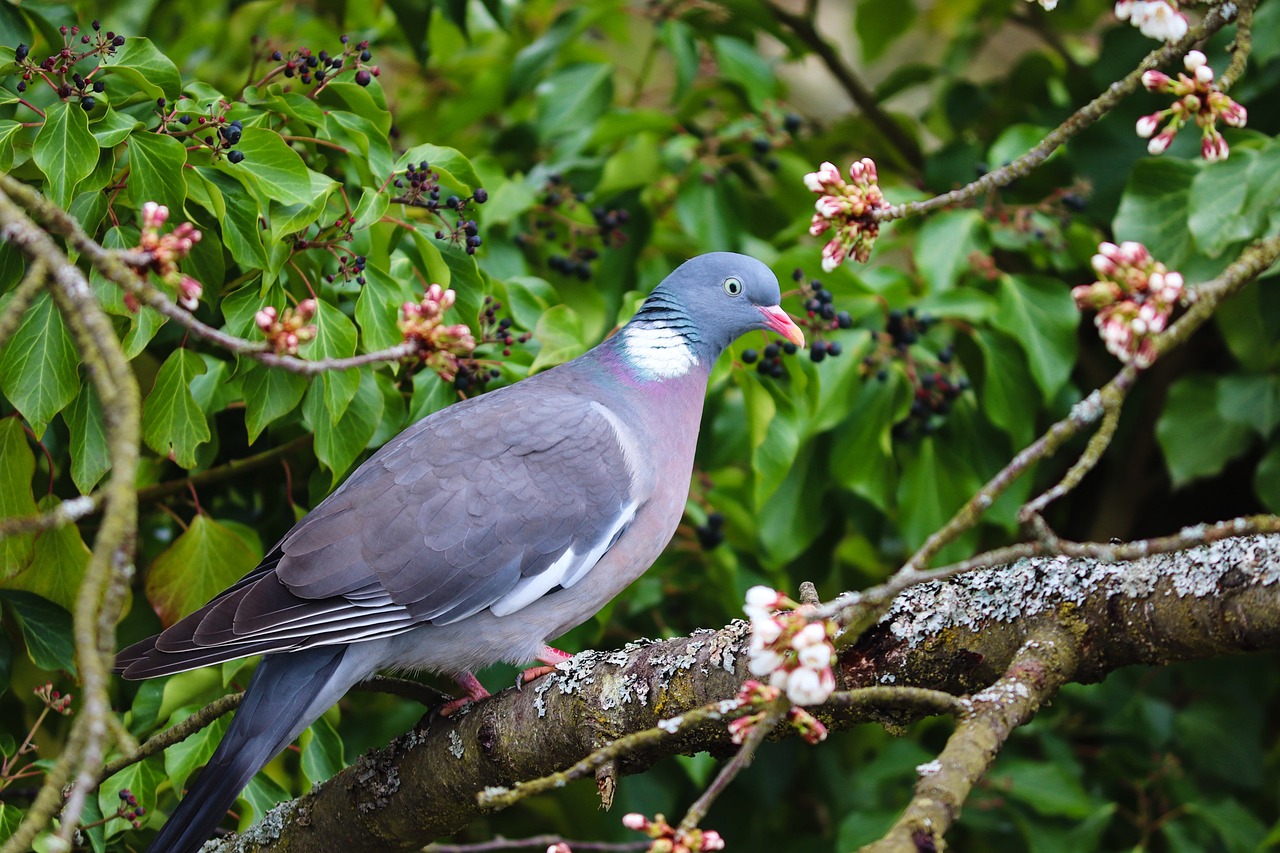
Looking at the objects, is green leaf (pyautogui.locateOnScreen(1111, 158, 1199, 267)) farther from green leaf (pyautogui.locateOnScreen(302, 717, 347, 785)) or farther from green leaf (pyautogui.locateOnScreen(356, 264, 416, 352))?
green leaf (pyautogui.locateOnScreen(302, 717, 347, 785))

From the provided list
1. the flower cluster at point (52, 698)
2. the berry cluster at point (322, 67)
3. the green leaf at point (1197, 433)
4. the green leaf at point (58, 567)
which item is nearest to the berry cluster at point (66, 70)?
the berry cluster at point (322, 67)

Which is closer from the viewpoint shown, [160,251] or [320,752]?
[160,251]

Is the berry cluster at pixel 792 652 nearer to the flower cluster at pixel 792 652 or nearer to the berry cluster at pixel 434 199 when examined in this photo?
the flower cluster at pixel 792 652

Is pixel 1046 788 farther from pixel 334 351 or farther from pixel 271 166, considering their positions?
pixel 271 166

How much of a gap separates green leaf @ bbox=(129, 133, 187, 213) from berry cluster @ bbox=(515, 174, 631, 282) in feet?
3.61

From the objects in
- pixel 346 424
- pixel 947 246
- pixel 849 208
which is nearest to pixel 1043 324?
pixel 947 246

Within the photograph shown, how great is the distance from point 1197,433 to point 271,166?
8.48 ft

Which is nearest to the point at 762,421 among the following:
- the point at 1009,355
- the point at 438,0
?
the point at 1009,355

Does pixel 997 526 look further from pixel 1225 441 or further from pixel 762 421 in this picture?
pixel 762 421

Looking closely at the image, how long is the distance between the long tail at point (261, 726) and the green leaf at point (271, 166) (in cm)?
91

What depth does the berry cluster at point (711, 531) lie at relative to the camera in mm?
3027

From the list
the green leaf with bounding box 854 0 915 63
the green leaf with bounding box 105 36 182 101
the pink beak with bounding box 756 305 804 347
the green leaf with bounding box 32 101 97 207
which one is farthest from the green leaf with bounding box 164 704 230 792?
the green leaf with bounding box 854 0 915 63

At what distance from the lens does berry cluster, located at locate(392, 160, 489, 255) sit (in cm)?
241

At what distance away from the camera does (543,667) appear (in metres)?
2.44
